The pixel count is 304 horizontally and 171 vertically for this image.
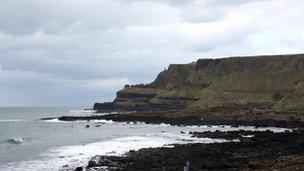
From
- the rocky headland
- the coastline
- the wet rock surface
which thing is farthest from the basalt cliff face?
the wet rock surface

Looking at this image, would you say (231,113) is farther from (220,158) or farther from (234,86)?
(220,158)

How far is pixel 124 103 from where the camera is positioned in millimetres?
196375

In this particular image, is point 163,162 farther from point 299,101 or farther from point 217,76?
point 217,76

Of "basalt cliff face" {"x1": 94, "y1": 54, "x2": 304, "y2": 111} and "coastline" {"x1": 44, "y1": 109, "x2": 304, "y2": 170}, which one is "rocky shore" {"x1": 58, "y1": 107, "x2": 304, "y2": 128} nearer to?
"coastline" {"x1": 44, "y1": 109, "x2": 304, "y2": 170}

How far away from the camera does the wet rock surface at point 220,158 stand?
36594 mm

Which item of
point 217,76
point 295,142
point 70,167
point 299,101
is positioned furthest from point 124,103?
point 70,167

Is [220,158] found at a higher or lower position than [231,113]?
lower

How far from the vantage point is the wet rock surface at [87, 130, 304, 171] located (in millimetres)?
36594

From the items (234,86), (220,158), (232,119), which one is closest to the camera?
(220,158)

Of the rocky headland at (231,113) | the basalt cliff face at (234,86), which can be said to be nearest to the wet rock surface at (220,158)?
the rocky headland at (231,113)

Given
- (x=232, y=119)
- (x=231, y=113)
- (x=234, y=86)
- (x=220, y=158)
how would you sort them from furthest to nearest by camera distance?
(x=234, y=86) → (x=231, y=113) → (x=232, y=119) → (x=220, y=158)

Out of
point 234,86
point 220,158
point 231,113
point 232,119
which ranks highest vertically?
point 234,86

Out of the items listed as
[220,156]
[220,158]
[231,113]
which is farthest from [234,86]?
[220,158]

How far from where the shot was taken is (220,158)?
4144cm
